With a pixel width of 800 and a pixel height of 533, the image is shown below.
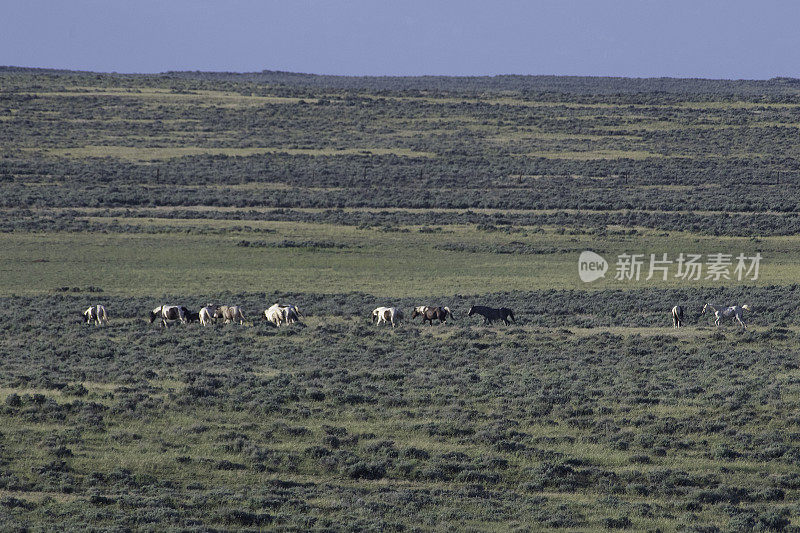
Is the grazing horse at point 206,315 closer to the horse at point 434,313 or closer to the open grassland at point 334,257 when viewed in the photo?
the horse at point 434,313

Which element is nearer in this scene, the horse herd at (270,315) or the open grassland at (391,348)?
the open grassland at (391,348)

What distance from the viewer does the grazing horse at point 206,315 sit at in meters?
26.9

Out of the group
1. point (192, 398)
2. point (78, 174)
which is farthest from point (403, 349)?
point (78, 174)

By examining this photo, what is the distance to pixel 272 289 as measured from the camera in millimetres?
34906

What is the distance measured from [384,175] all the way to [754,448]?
56690 millimetres

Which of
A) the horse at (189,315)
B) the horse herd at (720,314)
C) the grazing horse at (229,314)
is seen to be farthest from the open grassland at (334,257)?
the horse herd at (720,314)

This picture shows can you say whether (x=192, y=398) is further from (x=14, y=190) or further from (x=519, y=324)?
(x=14, y=190)

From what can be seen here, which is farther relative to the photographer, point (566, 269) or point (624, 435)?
point (566, 269)

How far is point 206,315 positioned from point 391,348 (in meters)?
6.03

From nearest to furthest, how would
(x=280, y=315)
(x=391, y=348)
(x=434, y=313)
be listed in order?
(x=391, y=348) → (x=280, y=315) → (x=434, y=313)

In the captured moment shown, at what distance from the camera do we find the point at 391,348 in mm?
23547

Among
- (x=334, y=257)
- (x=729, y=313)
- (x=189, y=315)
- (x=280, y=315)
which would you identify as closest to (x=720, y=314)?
(x=729, y=313)

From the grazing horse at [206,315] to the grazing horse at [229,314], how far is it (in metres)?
0.16

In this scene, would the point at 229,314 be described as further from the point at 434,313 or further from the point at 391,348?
the point at 391,348
